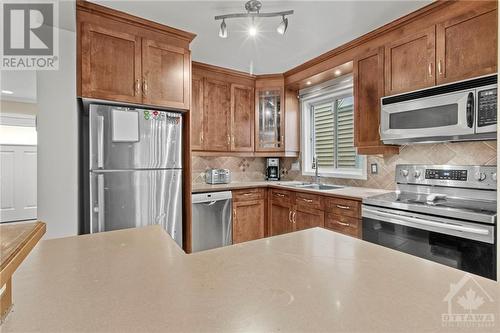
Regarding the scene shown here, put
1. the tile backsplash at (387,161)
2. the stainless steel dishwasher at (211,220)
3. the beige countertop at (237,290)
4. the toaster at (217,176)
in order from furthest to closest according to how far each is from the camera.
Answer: the toaster at (217,176) → the stainless steel dishwasher at (211,220) → the tile backsplash at (387,161) → the beige countertop at (237,290)

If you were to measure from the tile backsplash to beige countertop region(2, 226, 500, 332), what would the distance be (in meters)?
1.83

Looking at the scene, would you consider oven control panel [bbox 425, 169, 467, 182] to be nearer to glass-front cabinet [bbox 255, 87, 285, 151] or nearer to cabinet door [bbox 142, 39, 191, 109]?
glass-front cabinet [bbox 255, 87, 285, 151]

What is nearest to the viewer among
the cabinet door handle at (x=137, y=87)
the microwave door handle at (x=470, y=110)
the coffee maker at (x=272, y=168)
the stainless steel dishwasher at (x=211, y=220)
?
the microwave door handle at (x=470, y=110)

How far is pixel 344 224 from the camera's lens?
2387mm

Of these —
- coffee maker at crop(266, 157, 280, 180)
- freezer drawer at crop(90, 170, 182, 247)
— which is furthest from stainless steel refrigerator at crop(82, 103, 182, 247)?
coffee maker at crop(266, 157, 280, 180)

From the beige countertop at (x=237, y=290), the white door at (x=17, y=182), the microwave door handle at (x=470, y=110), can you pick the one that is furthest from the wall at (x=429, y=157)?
the white door at (x=17, y=182)

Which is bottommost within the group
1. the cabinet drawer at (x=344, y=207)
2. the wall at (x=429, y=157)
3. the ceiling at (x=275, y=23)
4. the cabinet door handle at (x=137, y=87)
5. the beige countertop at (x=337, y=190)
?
the cabinet drawer at (x=344, y=207)

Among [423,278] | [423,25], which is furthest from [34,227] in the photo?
[423,25]

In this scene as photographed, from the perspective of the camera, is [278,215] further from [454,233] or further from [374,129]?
[454,233]

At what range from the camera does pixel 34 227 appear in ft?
2.01

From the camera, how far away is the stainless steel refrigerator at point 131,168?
211cm

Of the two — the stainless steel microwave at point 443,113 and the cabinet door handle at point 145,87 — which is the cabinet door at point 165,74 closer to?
the cabinet door handle at point 145,87

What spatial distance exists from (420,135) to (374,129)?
46cm

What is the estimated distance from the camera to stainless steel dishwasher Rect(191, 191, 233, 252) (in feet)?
9.29
